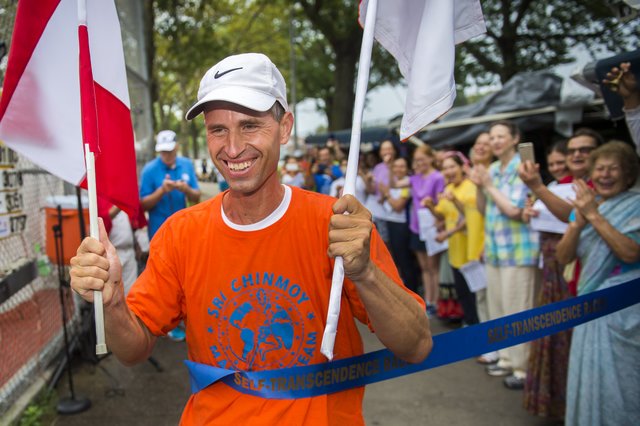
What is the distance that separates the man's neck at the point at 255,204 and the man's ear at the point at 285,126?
0.56 ft

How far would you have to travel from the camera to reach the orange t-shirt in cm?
184

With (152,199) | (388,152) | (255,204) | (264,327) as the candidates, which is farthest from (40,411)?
(388,152)

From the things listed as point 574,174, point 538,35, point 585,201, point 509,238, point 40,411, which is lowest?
point 40,411

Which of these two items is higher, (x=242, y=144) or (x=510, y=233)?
(x=242, y=144)

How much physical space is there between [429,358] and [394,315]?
65 cm

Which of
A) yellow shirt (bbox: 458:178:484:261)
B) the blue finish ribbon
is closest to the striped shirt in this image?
yellow shirt (bbox: 458:178:484:261)

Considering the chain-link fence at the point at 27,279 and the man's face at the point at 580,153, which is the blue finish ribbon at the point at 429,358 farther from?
the chain-link fence at the point at 27,279

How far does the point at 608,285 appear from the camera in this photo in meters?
3.04

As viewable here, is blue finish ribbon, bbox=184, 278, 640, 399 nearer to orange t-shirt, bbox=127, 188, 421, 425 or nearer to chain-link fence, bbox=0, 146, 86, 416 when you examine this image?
orange t-shirt, bbox=127, 188, 421, 425

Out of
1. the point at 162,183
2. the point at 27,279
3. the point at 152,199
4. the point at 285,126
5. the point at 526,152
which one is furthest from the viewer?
the point at 162,183

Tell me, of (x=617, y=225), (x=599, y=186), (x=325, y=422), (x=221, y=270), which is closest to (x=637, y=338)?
(x=617, y=225)

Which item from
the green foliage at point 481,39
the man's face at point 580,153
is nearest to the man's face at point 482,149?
the man's face at point 580,153

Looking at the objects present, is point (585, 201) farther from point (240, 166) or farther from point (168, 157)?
point (168, 157)

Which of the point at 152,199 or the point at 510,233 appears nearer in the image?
the point at 510,233
